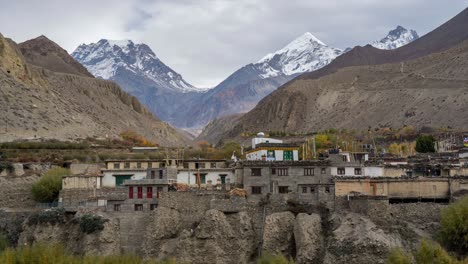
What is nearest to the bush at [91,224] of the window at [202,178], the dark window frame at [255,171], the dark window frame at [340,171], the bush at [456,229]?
the window at [202,178]

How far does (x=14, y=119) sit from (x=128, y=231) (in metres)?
54.7

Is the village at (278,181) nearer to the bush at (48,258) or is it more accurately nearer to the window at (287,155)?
the window at (287,155)

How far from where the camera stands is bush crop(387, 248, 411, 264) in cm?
3700

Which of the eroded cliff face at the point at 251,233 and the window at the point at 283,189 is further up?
the window at the point at 283,189

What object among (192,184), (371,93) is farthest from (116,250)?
(371,93)

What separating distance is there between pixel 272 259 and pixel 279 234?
3.86m

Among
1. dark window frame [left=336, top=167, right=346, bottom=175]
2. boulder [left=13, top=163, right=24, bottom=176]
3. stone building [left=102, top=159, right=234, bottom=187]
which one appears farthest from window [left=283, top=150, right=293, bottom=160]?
boulder [left=13, top=163, right=24, bottom=176]

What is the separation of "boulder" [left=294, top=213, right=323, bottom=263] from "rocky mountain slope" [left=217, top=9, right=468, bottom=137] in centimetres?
7359

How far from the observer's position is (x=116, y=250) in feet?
155

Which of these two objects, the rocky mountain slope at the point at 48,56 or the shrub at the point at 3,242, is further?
the rocky mountain slope at the point at 48,56

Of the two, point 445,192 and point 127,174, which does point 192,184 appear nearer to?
point 127,174

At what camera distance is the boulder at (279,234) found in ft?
145

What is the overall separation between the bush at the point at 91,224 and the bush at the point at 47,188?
8679 mm

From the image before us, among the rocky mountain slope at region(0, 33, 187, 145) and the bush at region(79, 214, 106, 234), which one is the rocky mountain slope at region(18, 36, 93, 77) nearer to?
the rocky mountain slope at region(0, 33, 187, 145)
